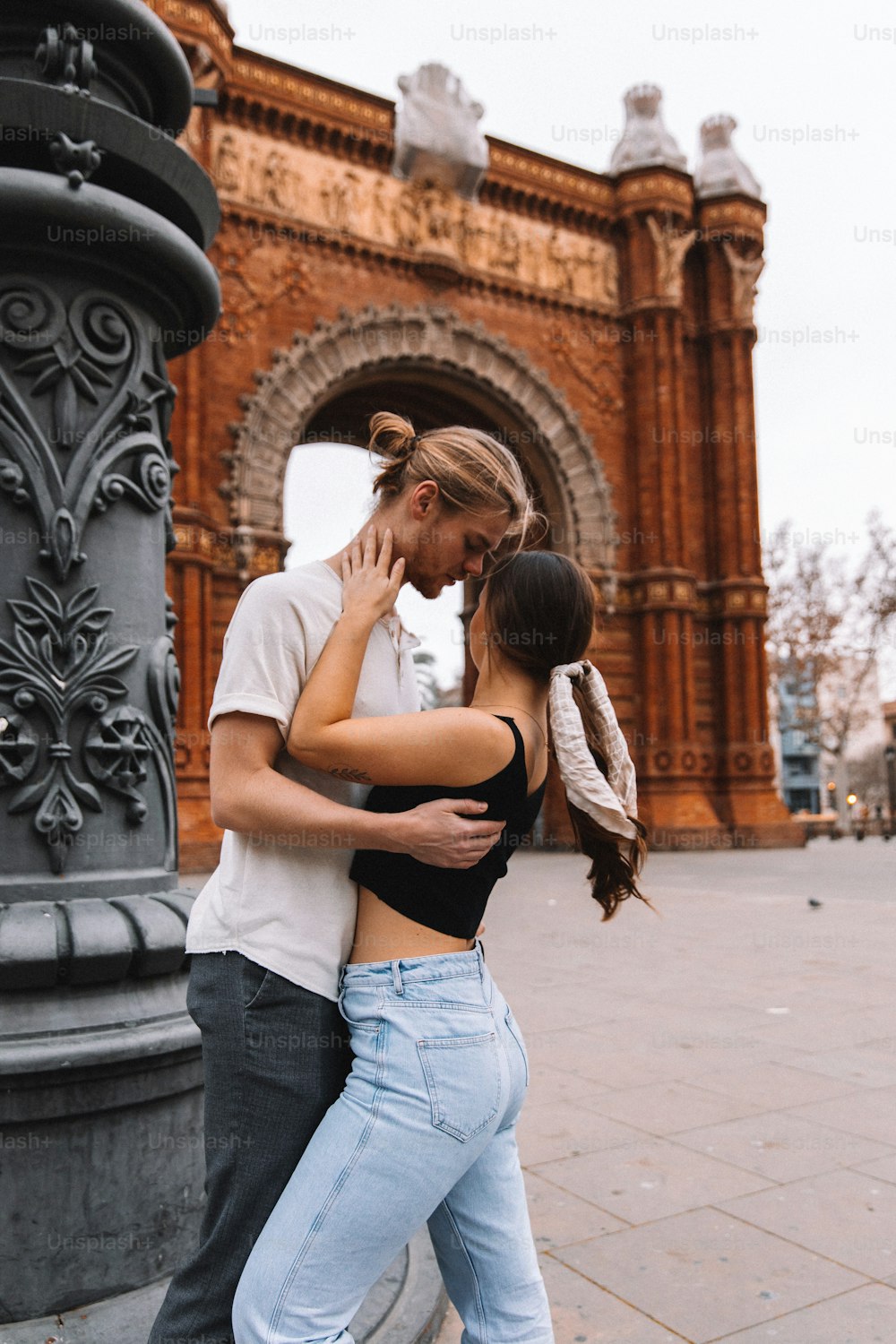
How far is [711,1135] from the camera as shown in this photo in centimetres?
401

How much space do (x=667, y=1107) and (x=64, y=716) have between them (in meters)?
3.05

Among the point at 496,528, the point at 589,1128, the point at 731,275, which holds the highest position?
the point at 731,275

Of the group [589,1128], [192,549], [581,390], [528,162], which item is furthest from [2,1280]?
[528,162]

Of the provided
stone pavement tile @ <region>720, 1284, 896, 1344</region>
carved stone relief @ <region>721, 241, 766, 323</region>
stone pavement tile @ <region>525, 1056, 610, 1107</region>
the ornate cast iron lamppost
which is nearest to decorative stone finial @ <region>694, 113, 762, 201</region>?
carved stone relief @ <region>721, 241, 766, 323</region>

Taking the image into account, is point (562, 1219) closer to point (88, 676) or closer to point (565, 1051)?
point (565, 1051)

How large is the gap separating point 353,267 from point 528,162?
5.18 m

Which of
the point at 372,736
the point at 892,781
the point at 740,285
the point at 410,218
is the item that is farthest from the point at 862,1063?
the point at 892,781

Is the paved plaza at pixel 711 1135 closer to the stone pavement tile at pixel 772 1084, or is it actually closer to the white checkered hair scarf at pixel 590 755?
the stone pavement tile at pixel 772 1084

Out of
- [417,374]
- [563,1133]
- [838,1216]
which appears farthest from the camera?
[417,374]

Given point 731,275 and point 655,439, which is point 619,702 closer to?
point 655,439

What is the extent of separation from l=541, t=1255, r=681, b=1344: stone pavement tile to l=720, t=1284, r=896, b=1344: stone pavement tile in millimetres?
199

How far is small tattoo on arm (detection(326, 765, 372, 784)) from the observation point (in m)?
1.52

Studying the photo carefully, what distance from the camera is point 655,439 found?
2286 centimetres

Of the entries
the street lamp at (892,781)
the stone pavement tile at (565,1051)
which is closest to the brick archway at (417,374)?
the stone pavement tile at (565,1051)
